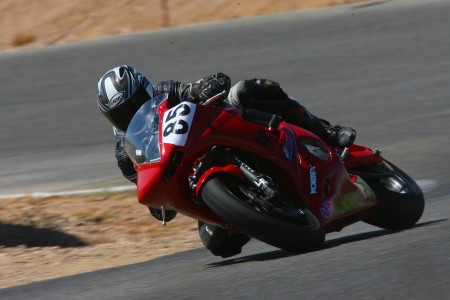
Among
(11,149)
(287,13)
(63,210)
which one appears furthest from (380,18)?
(63,210)

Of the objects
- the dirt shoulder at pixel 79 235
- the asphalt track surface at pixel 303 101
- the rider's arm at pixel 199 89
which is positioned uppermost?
the rider's arm at pixel 199 89

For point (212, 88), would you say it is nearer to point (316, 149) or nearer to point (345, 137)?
point (316, 149)

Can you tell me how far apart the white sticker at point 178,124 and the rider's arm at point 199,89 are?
13.0 inches

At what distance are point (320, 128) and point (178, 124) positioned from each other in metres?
1.60

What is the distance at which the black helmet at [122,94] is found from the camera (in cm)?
513

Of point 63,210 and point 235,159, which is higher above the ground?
point 235,159

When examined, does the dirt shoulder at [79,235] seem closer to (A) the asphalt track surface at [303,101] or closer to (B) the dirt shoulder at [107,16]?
(A) the asphalt track surface at [303,101]

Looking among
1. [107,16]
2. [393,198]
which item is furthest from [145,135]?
[107,16]

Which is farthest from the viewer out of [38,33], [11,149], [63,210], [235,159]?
[38,33]

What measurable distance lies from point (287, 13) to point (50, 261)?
35.4 feet

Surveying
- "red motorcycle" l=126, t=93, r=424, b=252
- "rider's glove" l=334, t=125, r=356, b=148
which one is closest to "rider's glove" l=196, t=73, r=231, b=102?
"red motorcycle" l=126, t=93, r=424, b=252

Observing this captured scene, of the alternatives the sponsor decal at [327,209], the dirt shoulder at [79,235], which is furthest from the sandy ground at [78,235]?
the sponsor decal at [327,209]

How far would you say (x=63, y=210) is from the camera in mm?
9000

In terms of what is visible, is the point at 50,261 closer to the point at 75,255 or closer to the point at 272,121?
the point at 75,255
